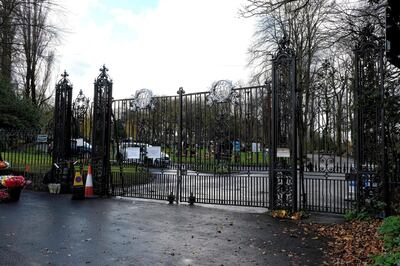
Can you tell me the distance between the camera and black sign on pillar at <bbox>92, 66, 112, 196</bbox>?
13.0 m

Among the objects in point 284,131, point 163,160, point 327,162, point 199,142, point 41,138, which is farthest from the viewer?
point 41,138

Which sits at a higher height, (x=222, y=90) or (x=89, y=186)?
(x=222, y=90)

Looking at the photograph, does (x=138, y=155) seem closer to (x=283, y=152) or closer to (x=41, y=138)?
(x=41, y=138)

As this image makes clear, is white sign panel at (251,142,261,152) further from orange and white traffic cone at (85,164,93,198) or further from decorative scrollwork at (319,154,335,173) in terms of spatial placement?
orange and white traffic cone at (85,164,93,198)

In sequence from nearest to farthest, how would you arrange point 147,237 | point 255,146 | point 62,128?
1. point 147,237
2. point 255,146
3. point 62,128

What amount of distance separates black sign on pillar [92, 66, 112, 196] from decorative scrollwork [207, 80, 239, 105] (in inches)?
164

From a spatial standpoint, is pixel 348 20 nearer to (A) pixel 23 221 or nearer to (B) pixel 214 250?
(B) pixel 214 250

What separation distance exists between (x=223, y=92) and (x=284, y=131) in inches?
91.5

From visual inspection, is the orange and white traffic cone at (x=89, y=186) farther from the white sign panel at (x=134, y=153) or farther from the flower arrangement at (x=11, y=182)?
the flower arrangement at (x=11, y=182)

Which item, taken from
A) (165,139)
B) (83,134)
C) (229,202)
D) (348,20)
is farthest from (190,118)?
(348,20)

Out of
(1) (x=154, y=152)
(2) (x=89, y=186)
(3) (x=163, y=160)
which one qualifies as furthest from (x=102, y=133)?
(3) (x=163, y=160)

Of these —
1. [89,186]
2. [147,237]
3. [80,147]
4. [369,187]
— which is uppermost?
[80,147]

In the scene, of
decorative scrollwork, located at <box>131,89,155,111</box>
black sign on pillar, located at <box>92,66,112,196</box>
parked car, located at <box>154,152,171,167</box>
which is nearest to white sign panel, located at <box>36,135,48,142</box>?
black sign on pillar, located at <box>92,66,112,196</box>

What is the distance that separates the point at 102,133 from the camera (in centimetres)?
1305
